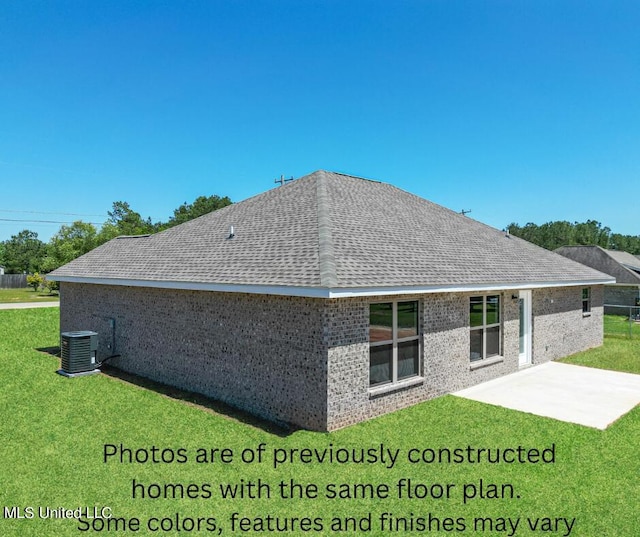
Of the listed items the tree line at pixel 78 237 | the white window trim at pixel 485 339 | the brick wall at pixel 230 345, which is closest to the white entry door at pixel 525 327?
the white window trim at pixel 485 339

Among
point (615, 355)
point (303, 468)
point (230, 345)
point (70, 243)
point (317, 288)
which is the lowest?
point (615, 355)

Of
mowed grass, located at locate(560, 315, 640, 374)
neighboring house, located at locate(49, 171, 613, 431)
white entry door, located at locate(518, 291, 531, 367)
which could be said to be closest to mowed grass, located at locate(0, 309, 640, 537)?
neighboring house, located at locate(49, 171, 613, 431)

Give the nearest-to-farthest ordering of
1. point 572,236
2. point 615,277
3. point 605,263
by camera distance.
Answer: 1. point 615,277
2. point 605,263
3. point 572,236

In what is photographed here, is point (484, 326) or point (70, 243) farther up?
point (70, 243)

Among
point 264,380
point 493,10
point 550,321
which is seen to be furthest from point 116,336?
point 493,10

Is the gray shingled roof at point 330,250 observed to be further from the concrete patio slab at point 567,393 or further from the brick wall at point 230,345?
the concrete patio slab at point 567,393

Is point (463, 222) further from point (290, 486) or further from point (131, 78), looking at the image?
point (131, 78)

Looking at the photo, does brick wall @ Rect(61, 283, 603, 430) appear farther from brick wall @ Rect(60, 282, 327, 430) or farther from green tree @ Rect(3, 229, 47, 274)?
green tree @ Rect(3, 229, 47, 274)

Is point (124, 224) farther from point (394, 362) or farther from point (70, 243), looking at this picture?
point (394, 362)

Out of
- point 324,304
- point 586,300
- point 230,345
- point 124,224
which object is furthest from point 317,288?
point 124,224

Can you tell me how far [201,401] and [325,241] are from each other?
438 cm

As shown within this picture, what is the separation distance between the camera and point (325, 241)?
29.2 feet

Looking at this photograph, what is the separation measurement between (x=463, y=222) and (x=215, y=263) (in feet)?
31.5

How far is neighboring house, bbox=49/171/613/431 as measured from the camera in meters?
7.68
